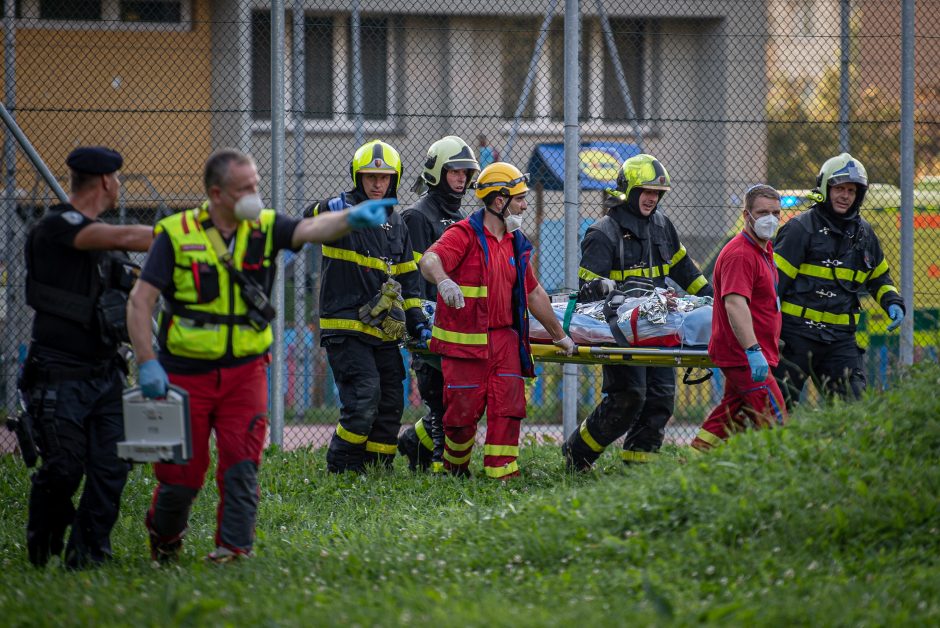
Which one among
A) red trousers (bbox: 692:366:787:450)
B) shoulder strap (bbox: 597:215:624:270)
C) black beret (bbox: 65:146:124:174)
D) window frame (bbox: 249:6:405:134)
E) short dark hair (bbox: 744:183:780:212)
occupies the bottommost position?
red trousers (bbox: 692:366:787:450)

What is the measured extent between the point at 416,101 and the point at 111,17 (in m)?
3.47

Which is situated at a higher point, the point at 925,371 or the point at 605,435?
the point at 925,371

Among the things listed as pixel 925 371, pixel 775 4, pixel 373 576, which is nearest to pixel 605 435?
pixel 925 371

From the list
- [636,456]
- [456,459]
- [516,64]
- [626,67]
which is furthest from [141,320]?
[516,64]

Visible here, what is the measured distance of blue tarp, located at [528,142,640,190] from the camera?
1200 centimetres

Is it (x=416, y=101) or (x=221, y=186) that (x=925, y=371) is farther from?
(x=416, y=101)

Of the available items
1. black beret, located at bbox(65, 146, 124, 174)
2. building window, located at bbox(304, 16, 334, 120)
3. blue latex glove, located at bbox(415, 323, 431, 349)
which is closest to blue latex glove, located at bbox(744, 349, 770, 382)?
blue latex glove, located at bbox(415, 323, 431, 349)

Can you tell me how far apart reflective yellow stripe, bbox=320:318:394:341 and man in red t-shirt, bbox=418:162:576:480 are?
0.61m

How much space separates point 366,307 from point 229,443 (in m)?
2.68

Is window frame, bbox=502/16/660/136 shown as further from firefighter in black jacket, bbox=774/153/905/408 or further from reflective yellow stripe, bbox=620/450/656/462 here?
reflective yellow stripe, bbox=620/450/656/462

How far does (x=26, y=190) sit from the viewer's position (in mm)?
12703

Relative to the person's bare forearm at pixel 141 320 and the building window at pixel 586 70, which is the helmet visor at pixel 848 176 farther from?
the person's bare forearm at pixel 141 320

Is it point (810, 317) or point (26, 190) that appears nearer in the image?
point (810, 317)

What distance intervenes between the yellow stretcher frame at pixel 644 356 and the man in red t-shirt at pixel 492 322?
138 millimetres
